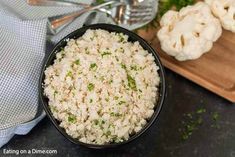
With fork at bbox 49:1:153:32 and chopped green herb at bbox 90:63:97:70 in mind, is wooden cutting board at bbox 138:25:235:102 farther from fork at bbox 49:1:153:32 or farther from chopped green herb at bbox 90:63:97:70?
chopped green herb at bbox 90:63:97:70

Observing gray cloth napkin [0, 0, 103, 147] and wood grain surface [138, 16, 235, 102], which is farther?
wood grain surface [138, 16, 235, 102]

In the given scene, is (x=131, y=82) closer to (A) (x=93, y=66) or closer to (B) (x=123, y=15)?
(A) (x=93, y=66)

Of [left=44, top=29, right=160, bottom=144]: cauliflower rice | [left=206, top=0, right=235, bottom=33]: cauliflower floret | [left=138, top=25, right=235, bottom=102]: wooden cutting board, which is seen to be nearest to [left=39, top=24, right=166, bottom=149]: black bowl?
[left=44, top=29, right=160, bottom=144]: cauliflower rice

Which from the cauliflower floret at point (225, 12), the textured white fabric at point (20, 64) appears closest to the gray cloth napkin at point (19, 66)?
the textured white fabric at point (20, 64)

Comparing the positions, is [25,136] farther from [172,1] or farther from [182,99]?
[172,1]

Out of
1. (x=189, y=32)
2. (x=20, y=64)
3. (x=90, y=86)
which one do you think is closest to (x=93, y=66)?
(x=90, y=86)

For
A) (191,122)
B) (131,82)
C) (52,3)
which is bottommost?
(191,122)
